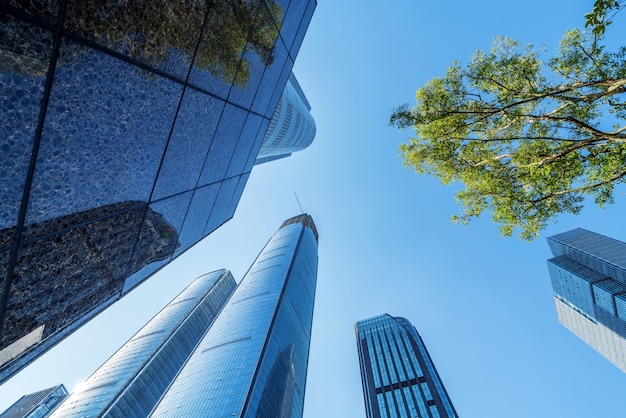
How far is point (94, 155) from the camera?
306 centimetres

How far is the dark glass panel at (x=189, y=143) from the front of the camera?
4391 millimetres

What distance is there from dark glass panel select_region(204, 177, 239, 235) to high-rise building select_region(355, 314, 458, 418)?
11463 centimetres

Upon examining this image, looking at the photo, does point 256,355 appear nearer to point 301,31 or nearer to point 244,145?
point 244,145

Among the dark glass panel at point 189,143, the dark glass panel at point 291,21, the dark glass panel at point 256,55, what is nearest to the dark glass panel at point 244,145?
the dark glass panel at point 256,55

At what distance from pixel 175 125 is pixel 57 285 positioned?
2.26m

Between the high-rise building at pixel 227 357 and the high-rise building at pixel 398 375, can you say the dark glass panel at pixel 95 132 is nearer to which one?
the high-rise building at pixel 227 357

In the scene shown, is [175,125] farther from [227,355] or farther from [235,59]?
[227,355]

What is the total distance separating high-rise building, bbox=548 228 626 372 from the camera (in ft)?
379

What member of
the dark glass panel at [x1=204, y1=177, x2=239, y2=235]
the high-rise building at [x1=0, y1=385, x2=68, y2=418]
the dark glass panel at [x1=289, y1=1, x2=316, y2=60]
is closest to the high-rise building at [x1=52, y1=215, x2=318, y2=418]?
the high-rise building at [x1=0, y1=385, x2=68, y2=418]

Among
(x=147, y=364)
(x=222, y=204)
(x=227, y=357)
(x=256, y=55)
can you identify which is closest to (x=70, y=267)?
(x=256, y=55)

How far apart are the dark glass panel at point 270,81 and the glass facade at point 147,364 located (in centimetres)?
10392

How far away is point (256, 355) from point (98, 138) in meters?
80.0

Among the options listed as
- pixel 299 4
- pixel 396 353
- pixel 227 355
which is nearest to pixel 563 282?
pixel 396 353

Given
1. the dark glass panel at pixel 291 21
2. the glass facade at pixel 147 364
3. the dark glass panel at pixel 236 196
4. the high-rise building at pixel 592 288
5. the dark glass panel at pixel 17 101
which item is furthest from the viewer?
the high-rise building at pixel 592 288
